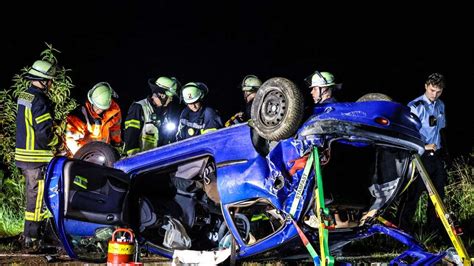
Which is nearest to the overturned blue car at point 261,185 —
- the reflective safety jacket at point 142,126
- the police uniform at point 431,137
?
the reflective safety jacket at point 142,126

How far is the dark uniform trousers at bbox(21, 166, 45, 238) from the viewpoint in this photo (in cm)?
694

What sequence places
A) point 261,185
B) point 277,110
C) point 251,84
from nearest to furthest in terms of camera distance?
1. point 277,110
2. point 261,185
3. point 251,84

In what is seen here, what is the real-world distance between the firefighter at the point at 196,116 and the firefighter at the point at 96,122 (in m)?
1.07

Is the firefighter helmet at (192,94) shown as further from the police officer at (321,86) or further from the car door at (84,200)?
the car door at (84,200)

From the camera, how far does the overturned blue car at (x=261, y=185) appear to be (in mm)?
4316

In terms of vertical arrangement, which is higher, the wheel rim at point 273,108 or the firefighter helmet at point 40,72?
the firefighter helmet at point 40,72

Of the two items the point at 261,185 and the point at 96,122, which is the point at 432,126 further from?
the point at 96,122

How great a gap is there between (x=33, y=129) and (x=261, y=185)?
376cm

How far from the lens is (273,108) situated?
447cm

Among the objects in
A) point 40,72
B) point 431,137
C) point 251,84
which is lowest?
point 431,137

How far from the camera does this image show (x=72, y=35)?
2122cm

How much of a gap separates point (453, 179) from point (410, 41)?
10.5 meters

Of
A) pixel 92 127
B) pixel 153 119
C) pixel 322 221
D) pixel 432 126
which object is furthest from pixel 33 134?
pixel 432 126

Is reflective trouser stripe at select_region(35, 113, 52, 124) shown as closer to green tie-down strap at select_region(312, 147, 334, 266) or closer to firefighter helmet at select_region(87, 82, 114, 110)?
firefighter helmet at select_region(87, 82, 114, 110)
